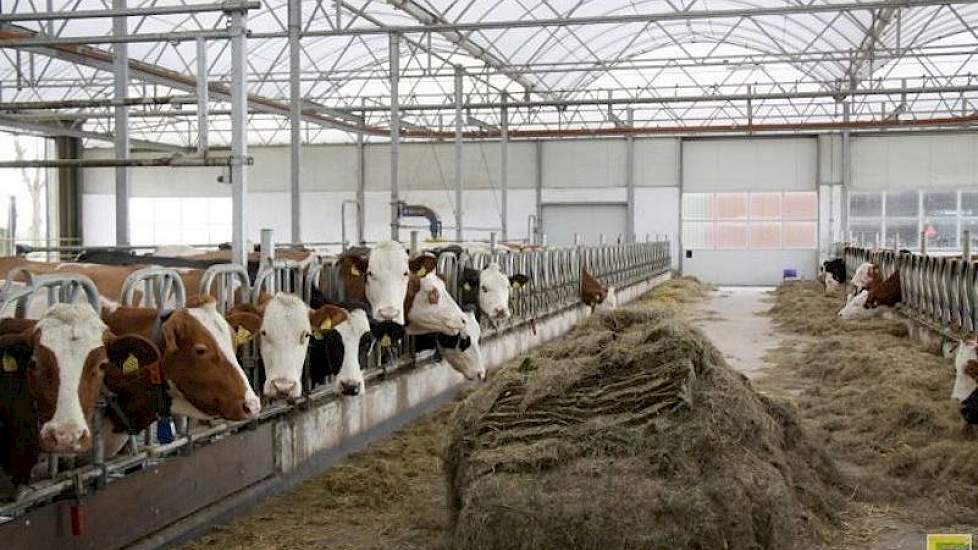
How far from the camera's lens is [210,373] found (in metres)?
5.59

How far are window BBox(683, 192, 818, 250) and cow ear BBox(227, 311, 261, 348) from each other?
105 ft

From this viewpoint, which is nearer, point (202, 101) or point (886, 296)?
point (202, 101)

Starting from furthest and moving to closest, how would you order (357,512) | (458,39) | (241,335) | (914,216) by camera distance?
(914,216)
(458,39)
(357,512)
(241,335)

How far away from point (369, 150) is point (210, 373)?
33.2 metres

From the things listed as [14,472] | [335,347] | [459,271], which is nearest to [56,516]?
[14,472]

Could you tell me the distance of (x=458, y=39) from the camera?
22.7 m

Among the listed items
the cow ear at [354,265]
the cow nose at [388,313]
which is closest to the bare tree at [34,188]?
the cow ear at [354,265]

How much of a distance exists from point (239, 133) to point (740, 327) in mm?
13678

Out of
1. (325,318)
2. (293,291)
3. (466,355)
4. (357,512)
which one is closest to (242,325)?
(325,318)

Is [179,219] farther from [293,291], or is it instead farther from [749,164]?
[293,291]

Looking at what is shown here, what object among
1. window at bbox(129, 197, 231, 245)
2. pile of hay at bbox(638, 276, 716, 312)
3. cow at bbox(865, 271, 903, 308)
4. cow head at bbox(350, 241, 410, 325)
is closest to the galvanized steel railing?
cow at bbox(865, 271, 903, 308)

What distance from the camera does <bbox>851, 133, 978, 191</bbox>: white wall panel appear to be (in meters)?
34.8

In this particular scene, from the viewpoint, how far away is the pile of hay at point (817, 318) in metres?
16.6

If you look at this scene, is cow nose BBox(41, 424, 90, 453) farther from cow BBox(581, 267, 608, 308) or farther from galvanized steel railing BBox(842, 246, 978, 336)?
cow BBox(581, 267, 608, 308)
